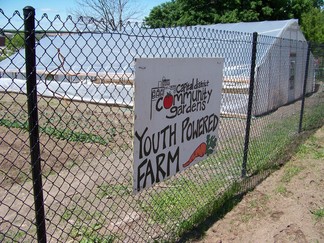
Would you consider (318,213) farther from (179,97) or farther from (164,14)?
(164,14)

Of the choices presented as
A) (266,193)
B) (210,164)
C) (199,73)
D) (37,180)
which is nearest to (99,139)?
(210,164)

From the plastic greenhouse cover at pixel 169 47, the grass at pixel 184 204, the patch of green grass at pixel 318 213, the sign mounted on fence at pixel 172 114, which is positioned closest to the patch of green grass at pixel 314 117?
the plastic greenhouse cover at pixel 169 47

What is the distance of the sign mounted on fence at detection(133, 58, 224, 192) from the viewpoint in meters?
2.71

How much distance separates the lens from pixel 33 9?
6.30ft

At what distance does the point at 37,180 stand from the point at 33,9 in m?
0.98

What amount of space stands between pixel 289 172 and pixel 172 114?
124 inches

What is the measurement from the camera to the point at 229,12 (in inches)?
1024

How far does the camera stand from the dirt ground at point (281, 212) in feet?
12.1

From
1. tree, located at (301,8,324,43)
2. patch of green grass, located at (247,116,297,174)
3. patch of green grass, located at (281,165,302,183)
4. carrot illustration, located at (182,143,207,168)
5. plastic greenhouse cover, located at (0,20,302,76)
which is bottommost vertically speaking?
patch of green grass, located at (281,165,302,183)

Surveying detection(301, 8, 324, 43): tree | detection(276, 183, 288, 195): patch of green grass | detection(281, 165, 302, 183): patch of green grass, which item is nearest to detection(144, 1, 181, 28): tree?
detection(301, 8, 324, 43): tree

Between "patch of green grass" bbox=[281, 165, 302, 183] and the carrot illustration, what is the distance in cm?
198

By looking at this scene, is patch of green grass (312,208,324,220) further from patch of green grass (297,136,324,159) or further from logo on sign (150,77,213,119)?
patch of green grass (297,136,324,159)

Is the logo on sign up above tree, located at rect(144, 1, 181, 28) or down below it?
below

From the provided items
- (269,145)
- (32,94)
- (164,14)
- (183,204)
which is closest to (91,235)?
(183,204)
